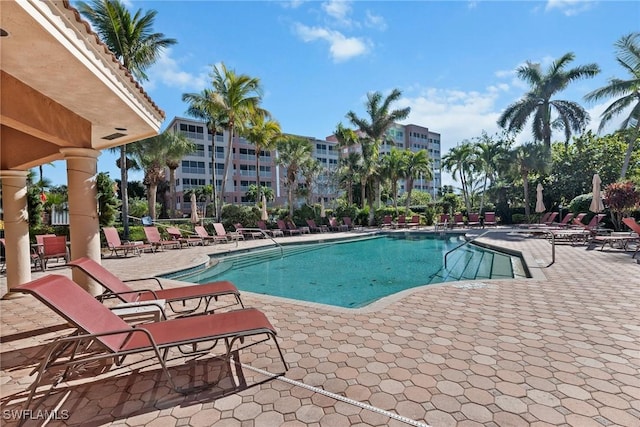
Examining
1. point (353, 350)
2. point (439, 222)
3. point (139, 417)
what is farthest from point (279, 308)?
point (439, 222)

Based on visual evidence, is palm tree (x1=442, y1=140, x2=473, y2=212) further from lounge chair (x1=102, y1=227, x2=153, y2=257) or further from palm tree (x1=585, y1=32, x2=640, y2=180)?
lounge chair (x1=102, y1=227, x2=153, y2=257)

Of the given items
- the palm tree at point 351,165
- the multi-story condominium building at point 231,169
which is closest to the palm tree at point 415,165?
the palm tree at point 351,165

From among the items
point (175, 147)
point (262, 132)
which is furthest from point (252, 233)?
point (175, 147)

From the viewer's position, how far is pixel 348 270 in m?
10.6

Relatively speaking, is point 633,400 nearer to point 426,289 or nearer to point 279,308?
point 426,289

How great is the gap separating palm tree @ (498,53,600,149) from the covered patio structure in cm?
3015

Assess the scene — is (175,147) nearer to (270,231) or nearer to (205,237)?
(270,231)

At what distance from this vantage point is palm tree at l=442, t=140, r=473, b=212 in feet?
114

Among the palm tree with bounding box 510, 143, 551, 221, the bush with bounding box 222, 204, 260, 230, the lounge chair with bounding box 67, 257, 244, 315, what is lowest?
the lounge chair with bounding box 67, 257, 244, 315

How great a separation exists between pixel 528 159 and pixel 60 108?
29.1m

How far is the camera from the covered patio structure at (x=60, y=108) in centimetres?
260

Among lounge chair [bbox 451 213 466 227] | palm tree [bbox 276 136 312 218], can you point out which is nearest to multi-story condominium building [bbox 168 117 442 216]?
palm tree [bbox 276 136 312 218]

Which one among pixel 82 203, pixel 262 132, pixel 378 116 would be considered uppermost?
pixel 378 116

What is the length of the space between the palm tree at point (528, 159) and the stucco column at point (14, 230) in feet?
96.5
